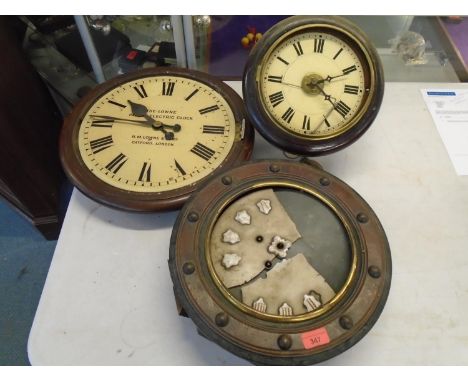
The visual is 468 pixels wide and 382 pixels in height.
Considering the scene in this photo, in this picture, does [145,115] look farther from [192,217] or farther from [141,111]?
[192,217]

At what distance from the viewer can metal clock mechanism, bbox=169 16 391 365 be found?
708mm

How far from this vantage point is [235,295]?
0.74 meters

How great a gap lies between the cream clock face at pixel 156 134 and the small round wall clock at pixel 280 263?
155 millimetres

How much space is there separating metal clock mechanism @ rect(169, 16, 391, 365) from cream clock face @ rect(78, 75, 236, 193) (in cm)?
14


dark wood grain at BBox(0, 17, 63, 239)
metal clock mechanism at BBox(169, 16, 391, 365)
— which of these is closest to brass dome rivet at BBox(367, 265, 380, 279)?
metal clock mechanism at BBox(169, 16, 391, 365)

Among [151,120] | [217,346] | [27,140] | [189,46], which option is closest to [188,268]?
[217,346]

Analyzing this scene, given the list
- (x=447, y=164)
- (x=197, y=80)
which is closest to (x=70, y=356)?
(x=197, y=80)

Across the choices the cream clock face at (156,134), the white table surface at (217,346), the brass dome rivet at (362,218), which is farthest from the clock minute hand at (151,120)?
the brass dome rivet at (362,218)

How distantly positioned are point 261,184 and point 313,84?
0.87 feet

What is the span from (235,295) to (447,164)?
737 mm

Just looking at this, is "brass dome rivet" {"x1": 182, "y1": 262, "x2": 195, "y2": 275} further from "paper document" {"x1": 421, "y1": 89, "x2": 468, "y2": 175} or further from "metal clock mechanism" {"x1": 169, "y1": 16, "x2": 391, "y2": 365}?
"paper document" {"x1": 421, "y1": 89, "x2": 468, "y2": 175}

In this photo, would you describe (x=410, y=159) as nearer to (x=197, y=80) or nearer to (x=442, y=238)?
(x=442, y=238)

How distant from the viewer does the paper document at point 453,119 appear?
44.6 inches

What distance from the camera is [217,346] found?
2.77 ft
